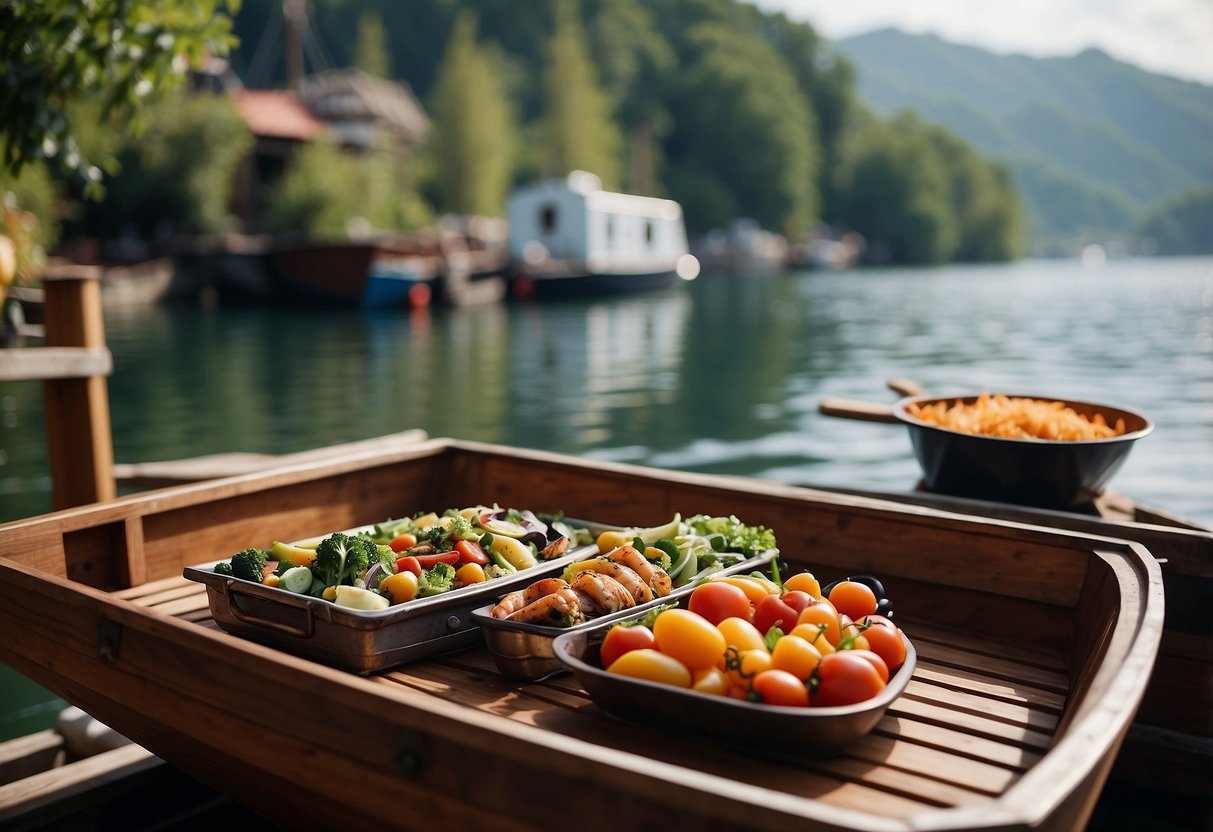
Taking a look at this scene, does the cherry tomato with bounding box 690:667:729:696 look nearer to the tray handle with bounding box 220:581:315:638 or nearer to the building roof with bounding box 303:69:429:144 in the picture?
the tray handle with bounding box 220:581:315:638

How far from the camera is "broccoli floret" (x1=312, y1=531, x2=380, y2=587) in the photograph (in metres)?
3.21

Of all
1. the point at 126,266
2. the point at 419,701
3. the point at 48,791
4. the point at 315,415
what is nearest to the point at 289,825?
the point at 419,701

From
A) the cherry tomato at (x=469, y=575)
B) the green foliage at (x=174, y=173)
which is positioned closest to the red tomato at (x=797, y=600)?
the cherry tomato at (x=469, y=575)

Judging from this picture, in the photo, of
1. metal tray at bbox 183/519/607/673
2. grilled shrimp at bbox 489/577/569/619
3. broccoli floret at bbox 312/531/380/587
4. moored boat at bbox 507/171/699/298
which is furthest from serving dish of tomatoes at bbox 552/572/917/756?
moored boat at bbox 507/171/699/298

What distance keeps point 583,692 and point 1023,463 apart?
7.96ft

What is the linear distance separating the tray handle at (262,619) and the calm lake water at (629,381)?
3420mm

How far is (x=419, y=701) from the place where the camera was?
2.29 m

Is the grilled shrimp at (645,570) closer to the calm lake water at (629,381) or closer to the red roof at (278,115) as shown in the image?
the calm lake water at (629,381)

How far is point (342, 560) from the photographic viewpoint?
10.5ft

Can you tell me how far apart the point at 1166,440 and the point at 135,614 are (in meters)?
14.2

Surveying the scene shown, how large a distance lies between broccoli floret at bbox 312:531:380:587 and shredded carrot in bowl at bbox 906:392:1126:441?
271 cm

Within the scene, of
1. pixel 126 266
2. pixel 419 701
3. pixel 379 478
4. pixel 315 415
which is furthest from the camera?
pixel 126 266

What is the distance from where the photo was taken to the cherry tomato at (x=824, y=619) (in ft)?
8.94

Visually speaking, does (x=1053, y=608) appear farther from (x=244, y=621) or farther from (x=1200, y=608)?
(x=244, y=621)
